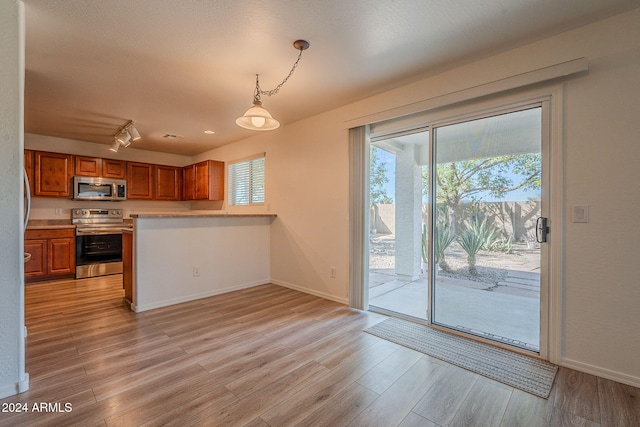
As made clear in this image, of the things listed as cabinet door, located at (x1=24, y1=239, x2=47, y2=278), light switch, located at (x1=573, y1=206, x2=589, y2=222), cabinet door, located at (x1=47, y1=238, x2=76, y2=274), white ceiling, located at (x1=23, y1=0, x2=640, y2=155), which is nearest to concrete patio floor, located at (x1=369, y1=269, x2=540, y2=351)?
light switch, located at (x1=573, y1=206, x2=589, y2=222)

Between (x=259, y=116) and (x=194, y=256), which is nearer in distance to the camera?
(x=259, y=116)

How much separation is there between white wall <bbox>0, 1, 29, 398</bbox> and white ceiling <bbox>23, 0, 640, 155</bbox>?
0.96ft

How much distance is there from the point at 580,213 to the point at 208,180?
17.9 feet

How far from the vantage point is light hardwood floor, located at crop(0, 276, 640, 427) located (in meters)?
1.60

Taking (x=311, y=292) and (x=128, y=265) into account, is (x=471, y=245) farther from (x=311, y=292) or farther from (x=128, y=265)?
(x=128, y=265)

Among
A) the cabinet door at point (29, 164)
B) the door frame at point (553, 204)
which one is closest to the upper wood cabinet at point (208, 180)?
the cabinet door at point (29, 164)

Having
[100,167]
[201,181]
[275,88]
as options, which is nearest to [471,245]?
[275,88]

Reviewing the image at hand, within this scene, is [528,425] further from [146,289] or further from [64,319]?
[64,319]

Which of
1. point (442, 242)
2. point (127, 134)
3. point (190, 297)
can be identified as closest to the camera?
point (442, 242)

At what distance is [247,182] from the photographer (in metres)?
5.29

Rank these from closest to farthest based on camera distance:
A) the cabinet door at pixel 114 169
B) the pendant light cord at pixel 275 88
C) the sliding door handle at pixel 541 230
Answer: the sliding door handle at pixel 541 230 < the pendant light cord at pixel 275 88 < the cabinet door at pixel 114 169

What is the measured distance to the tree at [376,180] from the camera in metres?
3.46

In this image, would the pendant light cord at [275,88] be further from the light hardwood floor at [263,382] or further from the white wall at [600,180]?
the light hardwood floor at [263,382]

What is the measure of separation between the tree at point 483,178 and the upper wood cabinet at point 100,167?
18.8 feet
